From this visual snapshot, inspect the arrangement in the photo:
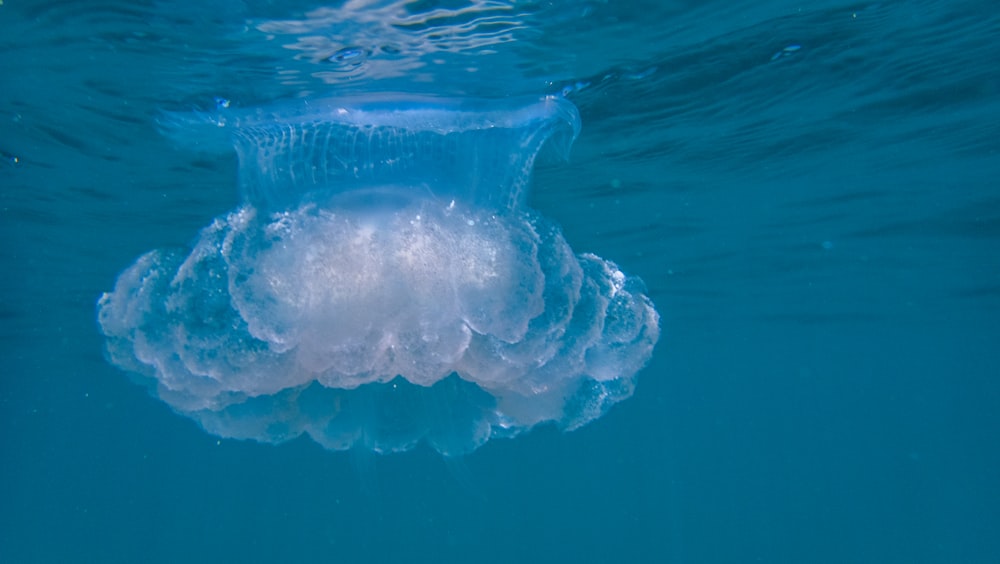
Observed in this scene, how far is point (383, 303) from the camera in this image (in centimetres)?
418

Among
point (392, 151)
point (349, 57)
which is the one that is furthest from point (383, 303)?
point (349, 57)

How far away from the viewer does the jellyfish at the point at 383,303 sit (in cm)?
425

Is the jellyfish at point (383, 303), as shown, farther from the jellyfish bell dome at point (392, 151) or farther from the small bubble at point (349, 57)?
the small bubble at point (349, 57)

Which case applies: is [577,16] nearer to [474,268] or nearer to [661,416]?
[474,268]

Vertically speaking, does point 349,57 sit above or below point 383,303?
above

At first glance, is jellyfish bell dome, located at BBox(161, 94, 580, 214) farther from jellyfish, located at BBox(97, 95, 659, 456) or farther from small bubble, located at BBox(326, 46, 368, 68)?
small bubble, located at BBox(326, 46, 368, 68)

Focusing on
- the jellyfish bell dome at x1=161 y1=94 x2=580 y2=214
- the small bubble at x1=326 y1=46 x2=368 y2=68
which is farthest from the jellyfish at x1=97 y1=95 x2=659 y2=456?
the small bubble at x1=326 y1=46 x2=368 y2=68

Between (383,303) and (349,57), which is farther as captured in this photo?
(349,57)

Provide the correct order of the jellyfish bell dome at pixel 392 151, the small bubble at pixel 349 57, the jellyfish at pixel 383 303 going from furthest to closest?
the small bubble at pixel 349 57, the jellyfish bell dome at pixel 392 151, the jellyfish at pixel 383 303

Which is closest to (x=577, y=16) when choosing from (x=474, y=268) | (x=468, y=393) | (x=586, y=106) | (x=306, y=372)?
(x=586, y=106)

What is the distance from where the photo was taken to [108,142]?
27.5 feet

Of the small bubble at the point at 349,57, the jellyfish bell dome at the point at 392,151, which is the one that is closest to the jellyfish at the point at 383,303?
the jellyfish bell dome at the point at 392,151

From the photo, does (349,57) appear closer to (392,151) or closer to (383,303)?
(392,151)

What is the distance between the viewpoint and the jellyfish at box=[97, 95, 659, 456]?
13.9ft
